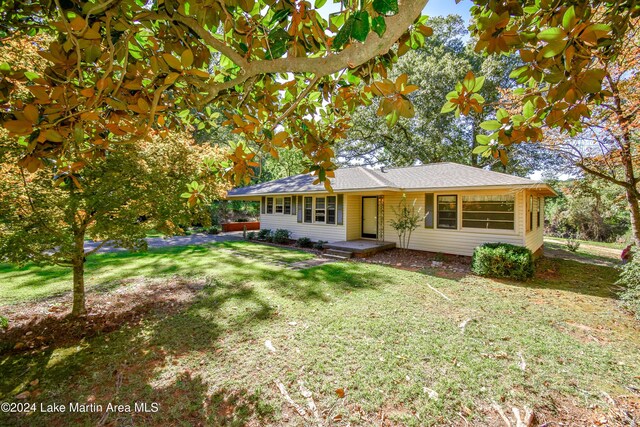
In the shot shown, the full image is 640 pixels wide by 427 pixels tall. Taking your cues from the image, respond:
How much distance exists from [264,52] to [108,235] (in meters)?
4.07

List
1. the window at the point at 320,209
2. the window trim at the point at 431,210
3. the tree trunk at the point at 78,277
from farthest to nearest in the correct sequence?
the window at the point at 320,209
the window trim at the point at 431,210
the tree trunk at the point at 78,277

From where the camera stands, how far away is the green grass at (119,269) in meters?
6.32

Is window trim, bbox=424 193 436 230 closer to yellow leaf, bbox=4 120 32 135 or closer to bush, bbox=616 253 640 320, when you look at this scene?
bush, bbox=616 253 640 320

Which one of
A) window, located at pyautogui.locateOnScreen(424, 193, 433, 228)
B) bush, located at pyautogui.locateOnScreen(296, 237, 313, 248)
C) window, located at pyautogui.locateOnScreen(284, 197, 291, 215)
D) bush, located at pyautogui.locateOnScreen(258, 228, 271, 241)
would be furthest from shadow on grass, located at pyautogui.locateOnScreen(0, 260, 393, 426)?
window, located at pyautogui.locateOnScreen(284, 197, 291, 215)

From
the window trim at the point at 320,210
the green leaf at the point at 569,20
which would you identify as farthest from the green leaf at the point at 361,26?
the window trim at the point at 320,210

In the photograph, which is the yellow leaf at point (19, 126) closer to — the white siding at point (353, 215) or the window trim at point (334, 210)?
the white siding at point (353, 215)

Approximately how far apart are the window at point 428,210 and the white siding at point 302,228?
356 cm

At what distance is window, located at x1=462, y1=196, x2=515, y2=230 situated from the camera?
9.44 m

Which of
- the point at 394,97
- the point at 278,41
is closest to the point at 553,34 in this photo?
the point at 394,97

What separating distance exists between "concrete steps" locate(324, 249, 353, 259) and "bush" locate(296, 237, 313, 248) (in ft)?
6.73

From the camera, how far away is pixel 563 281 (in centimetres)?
753

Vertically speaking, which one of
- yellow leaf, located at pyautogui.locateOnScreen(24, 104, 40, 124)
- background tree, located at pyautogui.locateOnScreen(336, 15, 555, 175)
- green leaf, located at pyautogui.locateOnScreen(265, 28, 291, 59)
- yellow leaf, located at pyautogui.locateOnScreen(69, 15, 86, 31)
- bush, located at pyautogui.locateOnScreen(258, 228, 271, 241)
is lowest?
bush, located at pyautogui.locateOnScreen(258, 228, 271, 241)

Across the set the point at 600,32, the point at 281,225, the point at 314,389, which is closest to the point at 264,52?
the point at 600,32

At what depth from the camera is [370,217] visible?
13.4m
